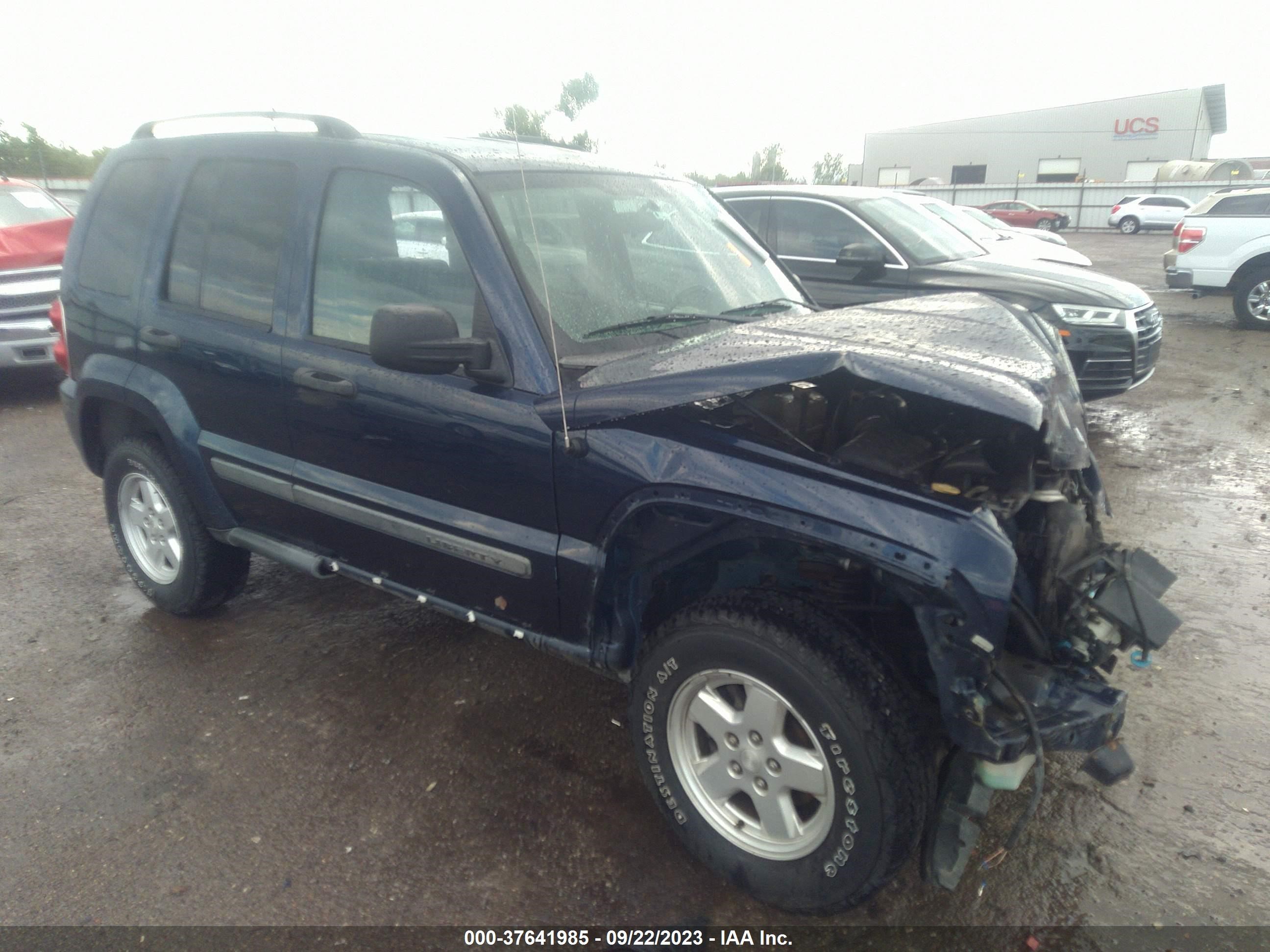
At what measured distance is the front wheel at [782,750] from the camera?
6.80ft

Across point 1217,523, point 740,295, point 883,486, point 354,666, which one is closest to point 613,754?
point 354,666

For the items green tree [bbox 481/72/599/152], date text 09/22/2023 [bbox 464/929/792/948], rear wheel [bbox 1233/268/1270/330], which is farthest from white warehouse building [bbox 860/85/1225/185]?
date text 09/22/2023 [bbox 464/929/792/948]

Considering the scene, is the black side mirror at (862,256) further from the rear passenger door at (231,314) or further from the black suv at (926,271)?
the rear passenger door at (231,314)

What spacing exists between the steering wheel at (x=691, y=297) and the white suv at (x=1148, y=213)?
32.5 m

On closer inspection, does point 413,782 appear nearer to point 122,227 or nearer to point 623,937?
point 623,937

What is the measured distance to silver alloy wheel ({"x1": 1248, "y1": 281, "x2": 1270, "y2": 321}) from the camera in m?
11.0

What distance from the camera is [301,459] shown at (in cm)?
317

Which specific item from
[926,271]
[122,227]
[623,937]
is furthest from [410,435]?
[926,271]

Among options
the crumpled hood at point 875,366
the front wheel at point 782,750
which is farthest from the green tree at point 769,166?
the front wheel at point 782,750

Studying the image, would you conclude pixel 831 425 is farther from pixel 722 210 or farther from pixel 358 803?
pixel 358 803

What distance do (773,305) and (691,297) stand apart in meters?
0.39

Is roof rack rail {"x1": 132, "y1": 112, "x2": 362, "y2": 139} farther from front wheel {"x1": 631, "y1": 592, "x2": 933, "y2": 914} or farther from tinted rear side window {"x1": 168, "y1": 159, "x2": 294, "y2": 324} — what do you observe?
front wheel {"x1": 631, "y1": 592, "x2": 933, "y2": 914}

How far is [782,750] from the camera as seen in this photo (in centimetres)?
225

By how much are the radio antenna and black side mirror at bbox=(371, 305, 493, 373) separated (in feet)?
0.64
